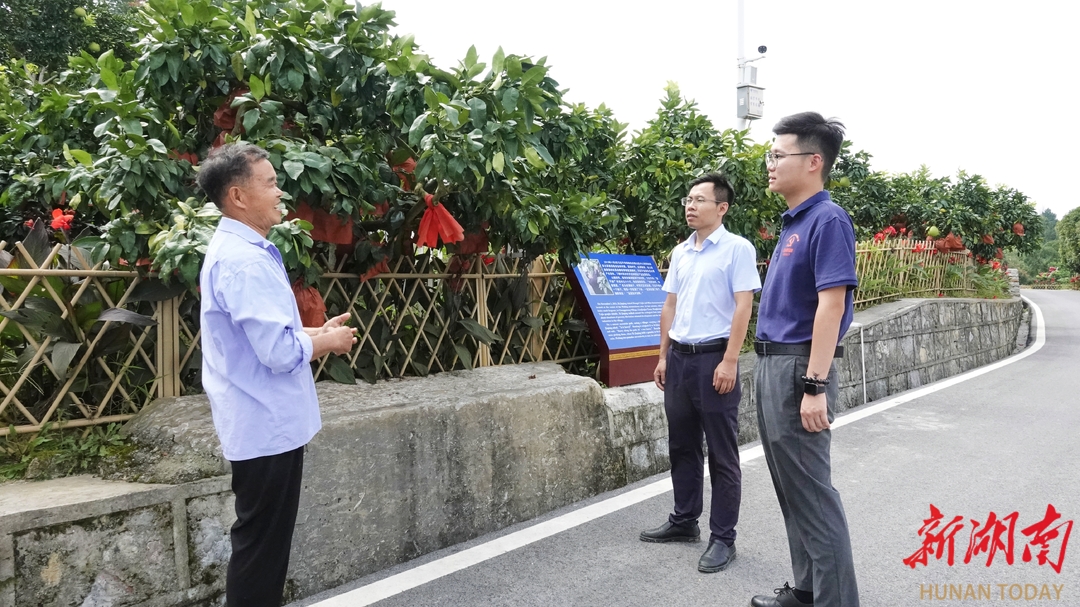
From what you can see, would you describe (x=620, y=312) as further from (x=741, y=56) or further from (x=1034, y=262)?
(x=1034, y=262)

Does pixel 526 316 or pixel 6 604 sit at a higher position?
pixel 526 316

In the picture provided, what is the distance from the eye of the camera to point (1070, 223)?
4022 centimetres

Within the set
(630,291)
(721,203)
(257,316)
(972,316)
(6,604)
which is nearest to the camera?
(257,316)

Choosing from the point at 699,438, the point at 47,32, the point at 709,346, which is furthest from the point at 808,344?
the point at 47,32

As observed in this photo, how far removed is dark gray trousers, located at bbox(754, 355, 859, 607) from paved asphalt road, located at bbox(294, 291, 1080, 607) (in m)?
0.58

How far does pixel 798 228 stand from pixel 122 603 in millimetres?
2773

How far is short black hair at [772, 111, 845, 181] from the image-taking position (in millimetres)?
2598

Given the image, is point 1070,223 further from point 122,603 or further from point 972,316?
point 122,603

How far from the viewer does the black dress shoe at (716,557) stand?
328cm

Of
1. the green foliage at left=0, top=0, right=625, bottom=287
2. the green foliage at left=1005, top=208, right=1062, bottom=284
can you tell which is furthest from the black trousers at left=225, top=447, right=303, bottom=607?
the green foliage at left=1005, top=208, right=1062, bottom=284

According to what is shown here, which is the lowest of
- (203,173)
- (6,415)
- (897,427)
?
(897,427)

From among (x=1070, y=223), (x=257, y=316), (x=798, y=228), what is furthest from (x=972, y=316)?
(x=1070, y=223)

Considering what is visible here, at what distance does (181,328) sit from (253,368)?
1.62m

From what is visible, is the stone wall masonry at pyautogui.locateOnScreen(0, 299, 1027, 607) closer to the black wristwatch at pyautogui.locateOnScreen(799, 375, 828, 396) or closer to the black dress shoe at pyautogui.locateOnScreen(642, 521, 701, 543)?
the black dress shoe at pyautogui.locateOnScreen(642, 521, 701, 543)
